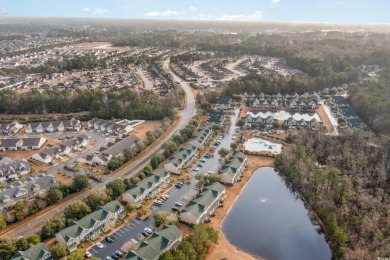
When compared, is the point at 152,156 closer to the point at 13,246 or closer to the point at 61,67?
the point at 13,246

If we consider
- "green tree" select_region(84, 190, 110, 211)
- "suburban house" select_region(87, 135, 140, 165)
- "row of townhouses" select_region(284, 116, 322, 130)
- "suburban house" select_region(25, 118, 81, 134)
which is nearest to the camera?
"green tree" select_region(84, 190, 110, 211)

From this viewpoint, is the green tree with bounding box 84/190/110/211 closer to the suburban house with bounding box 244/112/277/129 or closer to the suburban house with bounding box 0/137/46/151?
the suburban house with bounding box 0/137/46/151

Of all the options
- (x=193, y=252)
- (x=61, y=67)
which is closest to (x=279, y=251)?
(x=193, y=252)

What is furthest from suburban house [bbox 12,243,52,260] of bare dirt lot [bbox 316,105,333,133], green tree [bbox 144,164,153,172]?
bare dirt lot [bbox 316,105,333,133]

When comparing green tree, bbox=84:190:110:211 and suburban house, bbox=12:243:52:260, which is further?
green tree, bbox=84:190:110:211

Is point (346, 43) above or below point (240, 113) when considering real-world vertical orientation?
above

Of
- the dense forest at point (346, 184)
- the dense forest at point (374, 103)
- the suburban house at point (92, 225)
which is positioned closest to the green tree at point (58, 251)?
the suburban house at point (92, 225)

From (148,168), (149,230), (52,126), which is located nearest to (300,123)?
(148,168)
